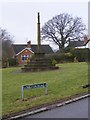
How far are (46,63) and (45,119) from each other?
740 inches

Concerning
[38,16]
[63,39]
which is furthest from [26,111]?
[63,39]

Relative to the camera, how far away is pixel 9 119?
9.70 metres

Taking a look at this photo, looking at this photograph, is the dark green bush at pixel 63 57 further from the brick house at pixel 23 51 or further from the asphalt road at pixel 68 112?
the asphalt road at pixel 68 112

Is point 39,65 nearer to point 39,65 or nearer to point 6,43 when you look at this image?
point 39,65

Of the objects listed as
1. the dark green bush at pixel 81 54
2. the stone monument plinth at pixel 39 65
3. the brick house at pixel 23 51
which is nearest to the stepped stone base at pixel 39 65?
the stone monument plinth at pixel 39 65

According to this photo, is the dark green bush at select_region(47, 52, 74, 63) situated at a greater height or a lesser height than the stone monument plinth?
greater

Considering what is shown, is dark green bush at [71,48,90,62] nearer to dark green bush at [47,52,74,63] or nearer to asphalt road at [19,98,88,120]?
→ dark green bush at [47,52,74,63]

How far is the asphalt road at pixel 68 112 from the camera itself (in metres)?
9.70

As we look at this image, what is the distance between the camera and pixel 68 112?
1017cm

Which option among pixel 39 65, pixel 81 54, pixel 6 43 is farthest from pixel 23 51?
pixel 39 65

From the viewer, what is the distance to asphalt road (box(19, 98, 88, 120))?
31.8 feet

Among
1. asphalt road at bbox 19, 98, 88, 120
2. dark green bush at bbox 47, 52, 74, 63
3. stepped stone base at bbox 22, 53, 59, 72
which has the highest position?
dark green bush at bbox 47, 52, 74, 63

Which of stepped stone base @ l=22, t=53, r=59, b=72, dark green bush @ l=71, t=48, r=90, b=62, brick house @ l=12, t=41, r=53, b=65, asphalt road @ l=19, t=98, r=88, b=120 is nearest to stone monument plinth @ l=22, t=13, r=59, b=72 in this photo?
stepped stone base @ l=22, t=53, r=59, b=72

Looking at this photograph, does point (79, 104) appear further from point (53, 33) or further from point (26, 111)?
point (53, 33)
